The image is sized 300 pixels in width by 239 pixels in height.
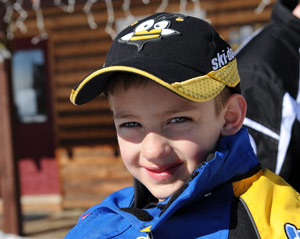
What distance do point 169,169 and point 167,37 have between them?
0.39m

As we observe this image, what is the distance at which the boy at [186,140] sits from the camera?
4.06 feet

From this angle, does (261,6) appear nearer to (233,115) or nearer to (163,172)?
(233,115)

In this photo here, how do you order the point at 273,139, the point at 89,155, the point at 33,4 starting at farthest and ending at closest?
1. the point at 89,155
2. the point at 33,4
3. the point at 273,139

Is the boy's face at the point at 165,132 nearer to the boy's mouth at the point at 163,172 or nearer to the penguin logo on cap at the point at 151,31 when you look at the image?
the boy's mouth at the point at 163,172

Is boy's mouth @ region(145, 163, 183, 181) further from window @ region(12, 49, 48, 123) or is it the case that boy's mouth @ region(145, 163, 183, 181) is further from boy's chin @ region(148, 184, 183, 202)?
window @ region(12, 49, 48, 123)

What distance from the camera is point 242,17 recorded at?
19.4 ft

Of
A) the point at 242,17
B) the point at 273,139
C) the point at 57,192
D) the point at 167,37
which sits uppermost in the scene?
the point at 167,37

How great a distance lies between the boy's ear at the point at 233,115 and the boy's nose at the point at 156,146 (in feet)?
0.75

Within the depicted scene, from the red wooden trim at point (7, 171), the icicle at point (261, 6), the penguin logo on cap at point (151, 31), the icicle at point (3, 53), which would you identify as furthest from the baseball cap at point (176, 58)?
the icicle at point (261, 6)

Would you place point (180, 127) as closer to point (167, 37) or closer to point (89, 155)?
point (167, 37)

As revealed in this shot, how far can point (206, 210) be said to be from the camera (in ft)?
4.22

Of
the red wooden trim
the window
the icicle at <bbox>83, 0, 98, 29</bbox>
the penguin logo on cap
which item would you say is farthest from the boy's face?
the window

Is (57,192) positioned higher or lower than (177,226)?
lower

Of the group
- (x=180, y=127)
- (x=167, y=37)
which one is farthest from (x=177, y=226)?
(x=167, y=37)
